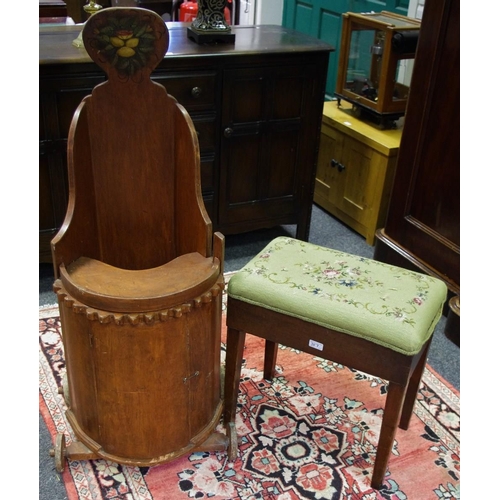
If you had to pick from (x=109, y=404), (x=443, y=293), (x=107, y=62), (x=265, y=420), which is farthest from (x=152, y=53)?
(x=265, y=420)

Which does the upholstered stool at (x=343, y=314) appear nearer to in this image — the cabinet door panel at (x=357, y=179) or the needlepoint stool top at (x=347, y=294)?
the needlepoint stool top at (x=347, y=294)

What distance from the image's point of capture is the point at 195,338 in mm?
1454

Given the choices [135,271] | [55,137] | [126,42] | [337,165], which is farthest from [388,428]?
[337,165]

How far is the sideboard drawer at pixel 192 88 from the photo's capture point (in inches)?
88.4

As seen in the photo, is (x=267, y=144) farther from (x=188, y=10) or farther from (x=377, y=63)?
(x=188, y=10)

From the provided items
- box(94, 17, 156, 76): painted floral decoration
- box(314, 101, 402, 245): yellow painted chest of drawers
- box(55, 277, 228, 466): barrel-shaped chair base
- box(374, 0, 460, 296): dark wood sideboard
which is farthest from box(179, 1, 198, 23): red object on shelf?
box(55, 277, 228, 466): barrel-shaped chair base

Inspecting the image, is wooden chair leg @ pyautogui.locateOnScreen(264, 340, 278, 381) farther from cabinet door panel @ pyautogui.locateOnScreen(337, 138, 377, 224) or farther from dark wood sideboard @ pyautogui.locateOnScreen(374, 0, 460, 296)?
cabinet door panel @ pyautogui.locateOnScreen(337, 138, 377, 224)

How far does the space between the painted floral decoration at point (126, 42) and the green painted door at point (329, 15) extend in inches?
91.1

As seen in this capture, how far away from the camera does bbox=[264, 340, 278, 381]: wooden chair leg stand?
1.94 metres

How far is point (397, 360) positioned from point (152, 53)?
0.95m

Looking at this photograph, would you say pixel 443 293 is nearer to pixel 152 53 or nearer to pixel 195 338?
pixel 195 338

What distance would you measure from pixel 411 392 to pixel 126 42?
1.24 meters

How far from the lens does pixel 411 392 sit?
5.76ft

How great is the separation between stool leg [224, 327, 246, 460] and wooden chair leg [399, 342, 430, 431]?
0.49 m
